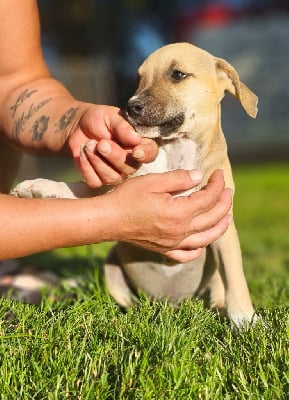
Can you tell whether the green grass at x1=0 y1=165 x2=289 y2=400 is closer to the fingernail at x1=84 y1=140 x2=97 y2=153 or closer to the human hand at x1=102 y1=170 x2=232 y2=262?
the human hand at x1=102 y1=170 x2=232 y2=262

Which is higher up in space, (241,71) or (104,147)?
(104,147)

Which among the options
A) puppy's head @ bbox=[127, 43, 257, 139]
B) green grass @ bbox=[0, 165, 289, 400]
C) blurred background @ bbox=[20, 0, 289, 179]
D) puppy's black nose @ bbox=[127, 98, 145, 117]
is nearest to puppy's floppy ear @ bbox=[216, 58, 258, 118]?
puppy's head @ bbox=[127, 43, 257, 139]

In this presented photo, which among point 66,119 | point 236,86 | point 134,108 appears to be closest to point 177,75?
point 236,86

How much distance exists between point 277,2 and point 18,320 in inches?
626

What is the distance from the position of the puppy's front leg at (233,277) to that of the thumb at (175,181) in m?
0.37

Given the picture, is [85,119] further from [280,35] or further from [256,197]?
[280,35]

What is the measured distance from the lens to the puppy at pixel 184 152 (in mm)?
→ 3000

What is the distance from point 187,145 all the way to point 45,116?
0.68 m

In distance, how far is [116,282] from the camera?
136 inches

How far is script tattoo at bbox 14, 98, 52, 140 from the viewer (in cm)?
337

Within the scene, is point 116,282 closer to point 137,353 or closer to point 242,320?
point 242,320

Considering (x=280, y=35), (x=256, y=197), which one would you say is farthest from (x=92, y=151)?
(x=280, y=35)

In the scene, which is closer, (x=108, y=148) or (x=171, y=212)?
(x=171, y=212)

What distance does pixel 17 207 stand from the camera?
2469 mm
